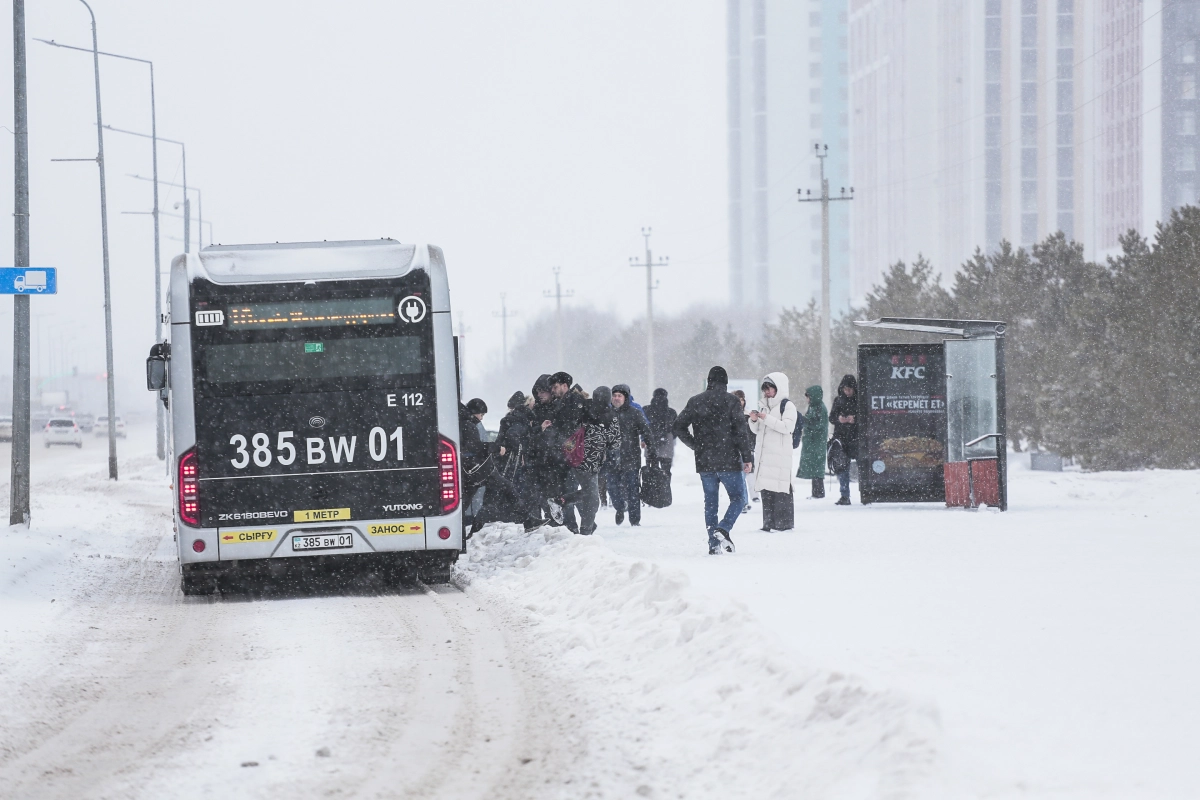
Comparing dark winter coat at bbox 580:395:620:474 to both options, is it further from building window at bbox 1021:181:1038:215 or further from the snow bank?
building window at bbox 1021:181:1038:215

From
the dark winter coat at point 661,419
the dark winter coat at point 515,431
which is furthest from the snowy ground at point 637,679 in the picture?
the dark winter coat at point 661,419

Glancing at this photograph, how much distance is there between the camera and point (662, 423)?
67.2ft

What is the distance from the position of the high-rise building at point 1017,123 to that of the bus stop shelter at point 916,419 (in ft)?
320

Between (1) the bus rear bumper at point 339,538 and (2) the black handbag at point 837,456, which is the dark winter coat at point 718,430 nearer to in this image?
(1) the bus rear bumper at point 339,538

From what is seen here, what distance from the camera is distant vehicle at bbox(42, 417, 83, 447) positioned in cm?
6662

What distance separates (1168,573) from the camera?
1148 cm

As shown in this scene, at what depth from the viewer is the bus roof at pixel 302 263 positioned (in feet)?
40.9

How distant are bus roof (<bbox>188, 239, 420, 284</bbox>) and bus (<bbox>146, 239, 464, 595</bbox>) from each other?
12 mm

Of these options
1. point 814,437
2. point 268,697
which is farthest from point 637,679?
point 814,437

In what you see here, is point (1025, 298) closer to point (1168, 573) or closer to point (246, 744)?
point (1168, 573)

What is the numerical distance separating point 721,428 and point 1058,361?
23.8 m

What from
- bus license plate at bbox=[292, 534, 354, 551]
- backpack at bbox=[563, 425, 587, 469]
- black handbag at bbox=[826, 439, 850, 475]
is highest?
backpack at bbox=[563, 425, 587, 469]

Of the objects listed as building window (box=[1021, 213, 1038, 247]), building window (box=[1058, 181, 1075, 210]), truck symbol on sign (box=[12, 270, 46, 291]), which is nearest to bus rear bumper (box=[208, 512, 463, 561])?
truck symbol on sign (box=[12, 270, 46, 291])

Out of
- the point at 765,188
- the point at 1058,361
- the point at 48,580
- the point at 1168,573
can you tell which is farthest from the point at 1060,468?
the point at 765,188
